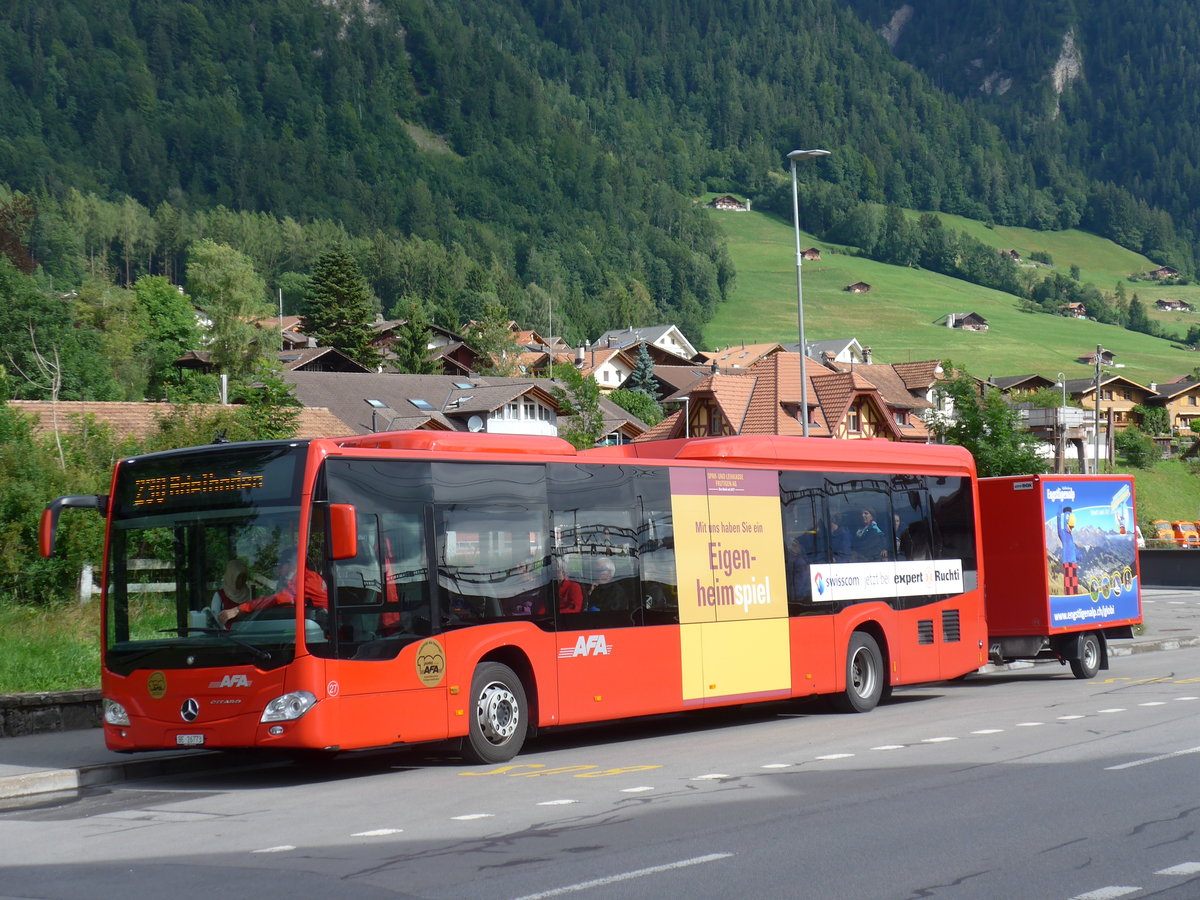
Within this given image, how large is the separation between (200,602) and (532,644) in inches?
120

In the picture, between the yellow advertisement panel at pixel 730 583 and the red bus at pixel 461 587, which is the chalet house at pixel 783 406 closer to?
the yellow advertisement panel at pixel 730 583

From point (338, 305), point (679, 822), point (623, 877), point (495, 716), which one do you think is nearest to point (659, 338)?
A: point (338, 305)

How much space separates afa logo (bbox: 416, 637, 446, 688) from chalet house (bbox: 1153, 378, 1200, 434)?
13279cm

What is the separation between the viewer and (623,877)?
25.9 ft

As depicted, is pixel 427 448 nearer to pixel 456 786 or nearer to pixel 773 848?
pixel 456 786

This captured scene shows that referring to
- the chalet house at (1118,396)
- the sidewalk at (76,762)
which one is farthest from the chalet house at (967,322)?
the sidewalk at (76,762)

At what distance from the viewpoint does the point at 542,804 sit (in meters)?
10.6

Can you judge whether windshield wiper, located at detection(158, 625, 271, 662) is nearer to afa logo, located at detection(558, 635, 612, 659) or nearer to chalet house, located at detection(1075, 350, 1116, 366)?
afa logo, located at detection(558, 635, 612, 659)

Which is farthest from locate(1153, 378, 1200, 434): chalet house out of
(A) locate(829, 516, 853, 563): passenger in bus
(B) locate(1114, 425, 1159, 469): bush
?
(A) locate(829, 516, 853, 563): passenger in bus

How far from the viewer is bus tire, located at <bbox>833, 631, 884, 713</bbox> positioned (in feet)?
56.3

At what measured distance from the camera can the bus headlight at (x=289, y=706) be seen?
1162cm

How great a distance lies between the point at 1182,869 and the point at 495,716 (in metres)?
6.64

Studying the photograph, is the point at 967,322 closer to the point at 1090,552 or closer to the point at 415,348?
the point at 415,348

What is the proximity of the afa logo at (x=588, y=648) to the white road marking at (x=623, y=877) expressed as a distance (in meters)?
5.37
